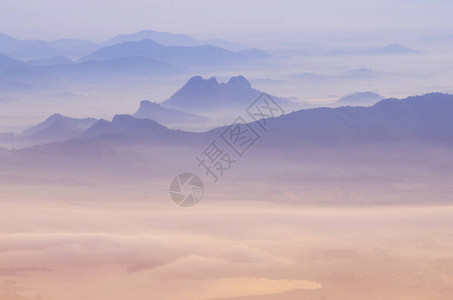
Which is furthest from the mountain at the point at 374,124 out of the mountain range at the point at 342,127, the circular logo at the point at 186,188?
the circular logo at the point at 186,188

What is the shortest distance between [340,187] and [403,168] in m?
17.0

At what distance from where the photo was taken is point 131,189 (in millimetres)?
98188

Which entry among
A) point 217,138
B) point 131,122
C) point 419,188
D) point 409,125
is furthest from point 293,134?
point 419,188

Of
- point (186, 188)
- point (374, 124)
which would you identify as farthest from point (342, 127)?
point (186, 188)

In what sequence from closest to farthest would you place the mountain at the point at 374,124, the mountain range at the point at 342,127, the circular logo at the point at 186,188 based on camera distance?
the circular logo at the point at 186,188 → the mountain range at the point at 342,127 → the mountain at the point at 374,124

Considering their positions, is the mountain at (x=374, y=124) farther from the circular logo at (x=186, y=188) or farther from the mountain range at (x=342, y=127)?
the circular logo at (x=186, y=188)

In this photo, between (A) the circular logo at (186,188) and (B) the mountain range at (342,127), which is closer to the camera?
(A) the circular logo at (186,188)

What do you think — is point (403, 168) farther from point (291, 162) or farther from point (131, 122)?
point (131, 122)

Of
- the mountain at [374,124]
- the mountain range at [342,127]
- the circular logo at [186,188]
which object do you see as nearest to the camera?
the circular logo at [186,188]

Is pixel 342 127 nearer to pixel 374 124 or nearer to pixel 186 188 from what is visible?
pixel 374 124

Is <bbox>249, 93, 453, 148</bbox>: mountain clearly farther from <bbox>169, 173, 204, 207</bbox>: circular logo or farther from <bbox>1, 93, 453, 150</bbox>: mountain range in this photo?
<bbox>169, 173, 204, 207</bbox>: circular logo

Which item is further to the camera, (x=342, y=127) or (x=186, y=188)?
(x=342, y=127)

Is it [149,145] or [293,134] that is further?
[293,134]

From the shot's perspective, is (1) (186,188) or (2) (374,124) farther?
(2) (374,124)
